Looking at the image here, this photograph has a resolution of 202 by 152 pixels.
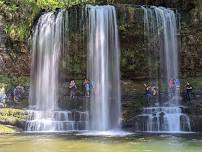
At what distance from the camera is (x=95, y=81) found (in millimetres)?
25969

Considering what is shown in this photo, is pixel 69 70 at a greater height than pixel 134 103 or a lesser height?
greater

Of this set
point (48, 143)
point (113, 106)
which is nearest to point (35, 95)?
point (113, 106)

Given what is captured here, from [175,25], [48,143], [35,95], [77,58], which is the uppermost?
[175,25]

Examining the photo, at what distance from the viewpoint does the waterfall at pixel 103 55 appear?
25672 millimetres

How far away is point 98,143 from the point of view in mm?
17344

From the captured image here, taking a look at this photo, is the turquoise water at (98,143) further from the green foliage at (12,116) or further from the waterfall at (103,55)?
the waterfall at (103,55)

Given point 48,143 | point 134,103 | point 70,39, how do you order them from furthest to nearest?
point 70,39 < point 134,103 < point 48,143

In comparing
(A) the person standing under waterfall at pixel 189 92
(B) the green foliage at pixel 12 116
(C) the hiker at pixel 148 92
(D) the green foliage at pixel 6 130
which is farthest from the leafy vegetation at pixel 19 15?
(A) the person standing under waterfall at pixel 189 92

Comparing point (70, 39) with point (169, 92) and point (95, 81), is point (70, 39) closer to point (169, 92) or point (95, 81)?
point (95, 81)

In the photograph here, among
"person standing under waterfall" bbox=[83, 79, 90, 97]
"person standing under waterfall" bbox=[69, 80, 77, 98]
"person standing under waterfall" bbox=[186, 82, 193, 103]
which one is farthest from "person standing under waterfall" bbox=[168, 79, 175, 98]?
"person standing under waterfall" bbox=[69, 80, 77, 98]

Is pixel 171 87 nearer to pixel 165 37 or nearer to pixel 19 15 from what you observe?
pixel 165 37

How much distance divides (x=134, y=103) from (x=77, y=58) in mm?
4624

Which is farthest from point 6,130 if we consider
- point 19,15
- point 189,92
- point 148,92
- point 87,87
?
point 189,92

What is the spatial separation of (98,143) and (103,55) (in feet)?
31.5
